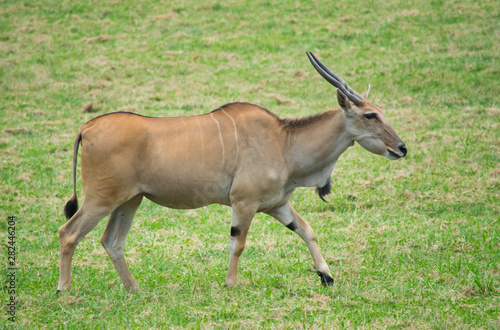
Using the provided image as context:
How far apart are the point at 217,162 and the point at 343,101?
1.20 m

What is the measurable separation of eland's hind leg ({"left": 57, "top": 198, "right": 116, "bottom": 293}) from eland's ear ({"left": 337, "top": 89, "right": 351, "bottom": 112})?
6.95ft

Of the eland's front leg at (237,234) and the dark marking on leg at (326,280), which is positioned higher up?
the eland's front leg at (237,234)

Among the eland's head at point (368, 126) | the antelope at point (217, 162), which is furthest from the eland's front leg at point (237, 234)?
the eland's head at point (368, 126)

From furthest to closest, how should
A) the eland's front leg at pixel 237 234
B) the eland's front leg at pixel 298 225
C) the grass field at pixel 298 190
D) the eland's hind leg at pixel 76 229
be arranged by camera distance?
the eland's front leg at pixel 298 225 → the eland's front leg at pixel 237 234 → the eland's hind leg at pixel 76 229 → the grass field at pixel 298 190

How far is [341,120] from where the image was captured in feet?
16.7

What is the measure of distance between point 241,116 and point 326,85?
758 cm

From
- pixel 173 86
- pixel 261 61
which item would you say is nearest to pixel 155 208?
pixel 173 86

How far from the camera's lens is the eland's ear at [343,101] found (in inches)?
193

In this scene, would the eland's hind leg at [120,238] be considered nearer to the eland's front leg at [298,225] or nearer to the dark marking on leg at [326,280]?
the eland's front leg at [298,225]

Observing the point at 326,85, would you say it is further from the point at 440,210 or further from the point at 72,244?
the point at 72,244

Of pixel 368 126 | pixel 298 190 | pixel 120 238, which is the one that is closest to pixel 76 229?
pixel 120 238

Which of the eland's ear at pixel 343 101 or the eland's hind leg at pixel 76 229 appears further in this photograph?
the eland's ear at pixel 343 101

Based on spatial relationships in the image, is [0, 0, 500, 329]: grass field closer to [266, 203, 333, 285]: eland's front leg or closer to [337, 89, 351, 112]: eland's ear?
[266, 203, 333, 285]: eland's front leg

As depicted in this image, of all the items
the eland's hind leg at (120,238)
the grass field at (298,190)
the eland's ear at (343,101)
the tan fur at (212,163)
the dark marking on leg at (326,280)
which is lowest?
the grass field at (298,190)
